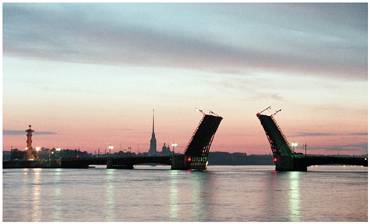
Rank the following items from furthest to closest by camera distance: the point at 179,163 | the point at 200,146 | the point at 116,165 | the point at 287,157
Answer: the point at 116,165
the point at 179,163
the point at 287,157
the point at 200,146

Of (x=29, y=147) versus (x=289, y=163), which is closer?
(x=289, y=163)

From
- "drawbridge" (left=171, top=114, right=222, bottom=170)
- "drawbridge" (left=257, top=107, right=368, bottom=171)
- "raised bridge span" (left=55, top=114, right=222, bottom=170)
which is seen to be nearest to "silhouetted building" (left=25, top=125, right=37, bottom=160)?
"raised bridge span" (left=55, top=114, right=222, bottom=170)


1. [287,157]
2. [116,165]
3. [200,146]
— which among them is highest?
[200,146]

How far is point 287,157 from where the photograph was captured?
78.2 metres

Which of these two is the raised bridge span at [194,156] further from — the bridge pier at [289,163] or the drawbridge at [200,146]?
the bridge pier at [289,163]

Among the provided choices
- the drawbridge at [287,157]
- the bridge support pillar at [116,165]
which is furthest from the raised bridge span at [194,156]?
the drawbridge at [287,157]

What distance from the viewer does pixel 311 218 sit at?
71.0 ft

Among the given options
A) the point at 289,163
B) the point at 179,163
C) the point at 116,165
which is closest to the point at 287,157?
the point at 289,163

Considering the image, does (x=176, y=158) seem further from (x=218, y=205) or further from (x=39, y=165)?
(x=218, y=205)

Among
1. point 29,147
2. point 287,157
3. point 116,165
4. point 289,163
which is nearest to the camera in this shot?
point 287,157

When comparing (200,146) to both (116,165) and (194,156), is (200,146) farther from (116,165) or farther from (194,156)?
(116,165)

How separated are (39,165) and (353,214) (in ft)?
298

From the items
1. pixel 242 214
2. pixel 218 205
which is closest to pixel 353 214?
pixel 242 214

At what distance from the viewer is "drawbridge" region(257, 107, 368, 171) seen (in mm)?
64000
